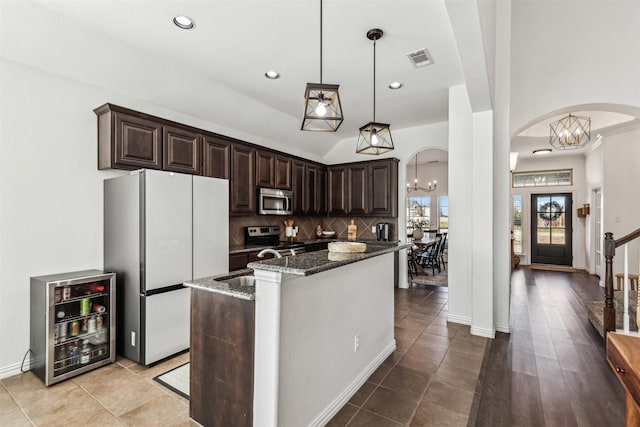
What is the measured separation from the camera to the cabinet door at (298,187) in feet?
17.6

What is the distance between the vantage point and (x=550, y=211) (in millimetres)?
8188

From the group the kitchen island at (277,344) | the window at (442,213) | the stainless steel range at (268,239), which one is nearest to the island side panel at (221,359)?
the kitchen island at (277,344)

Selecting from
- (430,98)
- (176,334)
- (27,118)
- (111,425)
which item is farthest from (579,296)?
(27,118)

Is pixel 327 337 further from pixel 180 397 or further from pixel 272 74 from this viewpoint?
pixel 272 74

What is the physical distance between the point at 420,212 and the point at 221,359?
8698 mm

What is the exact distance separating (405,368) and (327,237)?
368cm

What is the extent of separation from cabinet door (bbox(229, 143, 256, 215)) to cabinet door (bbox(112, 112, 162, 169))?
3.45ft

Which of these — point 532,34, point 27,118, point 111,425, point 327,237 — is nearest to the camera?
point 111,425

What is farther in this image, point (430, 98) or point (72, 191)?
point (430, 98)

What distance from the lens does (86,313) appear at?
271cm

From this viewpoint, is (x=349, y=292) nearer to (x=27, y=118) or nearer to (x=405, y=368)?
(x=405, y=368)

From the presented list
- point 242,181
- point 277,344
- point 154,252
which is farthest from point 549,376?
point 242,181

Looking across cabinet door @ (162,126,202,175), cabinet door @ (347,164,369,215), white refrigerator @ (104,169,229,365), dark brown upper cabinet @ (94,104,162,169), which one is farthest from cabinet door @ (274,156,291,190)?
dark brown upper cabinet @ (94,104,162,169)

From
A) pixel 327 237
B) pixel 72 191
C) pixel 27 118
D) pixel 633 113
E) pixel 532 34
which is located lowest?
pixel 327 237
